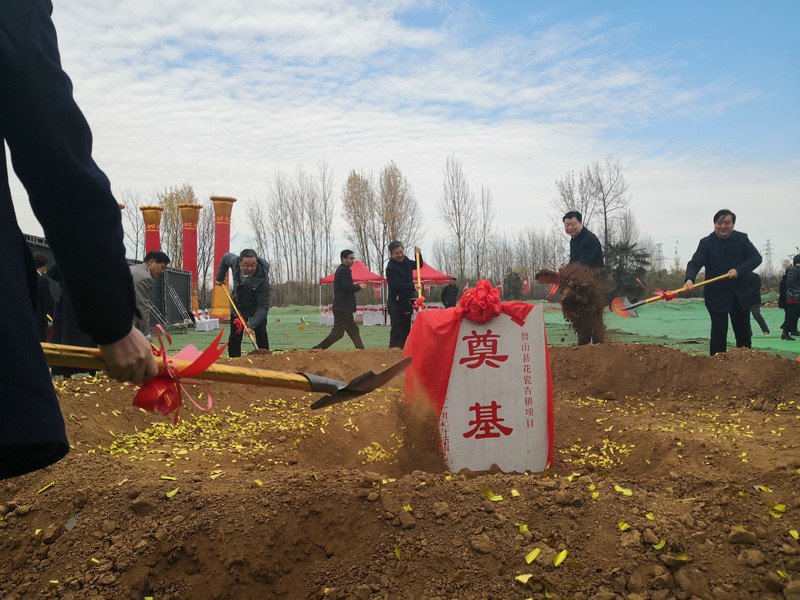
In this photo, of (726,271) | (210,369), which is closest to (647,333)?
(726,271)

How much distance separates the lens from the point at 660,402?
539 centimetres

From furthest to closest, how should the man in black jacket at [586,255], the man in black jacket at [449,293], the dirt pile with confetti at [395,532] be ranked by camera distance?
the man in black jacket at [449,293] < the man in black jacket at [586,255] < the dirt pile with confetti at [395,532]

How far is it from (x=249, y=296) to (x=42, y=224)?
6.12 metres

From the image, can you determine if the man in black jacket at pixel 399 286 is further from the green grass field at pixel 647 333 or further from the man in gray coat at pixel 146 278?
the man in gray coat at pixel 146 278

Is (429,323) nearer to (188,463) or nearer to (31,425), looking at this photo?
(188,463)

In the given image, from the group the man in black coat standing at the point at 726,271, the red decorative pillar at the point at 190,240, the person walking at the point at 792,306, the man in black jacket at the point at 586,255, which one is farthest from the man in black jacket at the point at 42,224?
the red decorative pillar at the point at 190,240

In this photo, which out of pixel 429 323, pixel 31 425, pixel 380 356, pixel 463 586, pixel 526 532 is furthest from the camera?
pixel 380 356

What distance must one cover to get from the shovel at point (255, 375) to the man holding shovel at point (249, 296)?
186 inches

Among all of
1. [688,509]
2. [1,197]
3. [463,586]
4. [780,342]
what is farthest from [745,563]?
[780,342]

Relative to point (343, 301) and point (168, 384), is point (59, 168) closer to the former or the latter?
point (168, 384)

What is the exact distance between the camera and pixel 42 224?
1.04m

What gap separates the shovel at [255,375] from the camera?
1.45m

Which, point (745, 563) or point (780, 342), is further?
point (780, 342)

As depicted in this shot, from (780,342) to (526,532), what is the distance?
8.48 m
